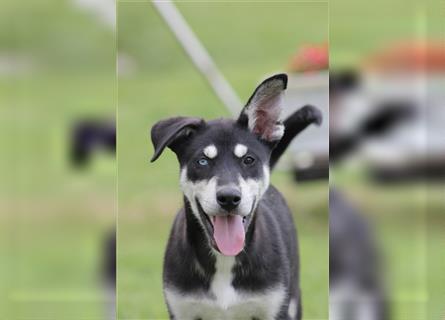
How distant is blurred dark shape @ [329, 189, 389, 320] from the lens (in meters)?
4.29

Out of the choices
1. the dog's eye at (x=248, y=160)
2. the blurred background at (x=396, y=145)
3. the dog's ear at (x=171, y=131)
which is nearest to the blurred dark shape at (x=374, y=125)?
the blurred background at (x=396, y=145)

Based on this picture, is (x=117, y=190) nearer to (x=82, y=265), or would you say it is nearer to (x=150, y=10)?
(x=82, y=265)

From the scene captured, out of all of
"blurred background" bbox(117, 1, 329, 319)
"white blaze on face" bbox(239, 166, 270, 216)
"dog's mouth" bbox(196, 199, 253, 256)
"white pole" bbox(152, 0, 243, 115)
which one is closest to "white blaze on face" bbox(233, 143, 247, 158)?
"white blaze on face" bbox(239, 166, 270, 216)

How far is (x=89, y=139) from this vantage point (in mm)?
4312

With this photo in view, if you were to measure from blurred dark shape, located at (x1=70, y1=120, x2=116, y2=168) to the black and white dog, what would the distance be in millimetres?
214

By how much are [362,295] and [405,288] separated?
0.75 feet

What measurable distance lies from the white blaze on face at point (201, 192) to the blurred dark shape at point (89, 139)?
358 millimetres

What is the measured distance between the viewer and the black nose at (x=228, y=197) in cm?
402

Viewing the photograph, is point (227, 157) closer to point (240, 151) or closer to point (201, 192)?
point (240, 151)

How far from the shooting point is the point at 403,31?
13.7ft

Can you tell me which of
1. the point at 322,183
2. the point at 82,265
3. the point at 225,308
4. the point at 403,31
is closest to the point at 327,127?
the point at 322,183

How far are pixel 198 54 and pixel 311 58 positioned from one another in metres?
0.55

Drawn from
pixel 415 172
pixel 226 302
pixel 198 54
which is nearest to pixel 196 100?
pixel 198 54

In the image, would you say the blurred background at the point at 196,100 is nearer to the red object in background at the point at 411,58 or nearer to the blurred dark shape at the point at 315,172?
the blurred dark shape at the point at 315,172
